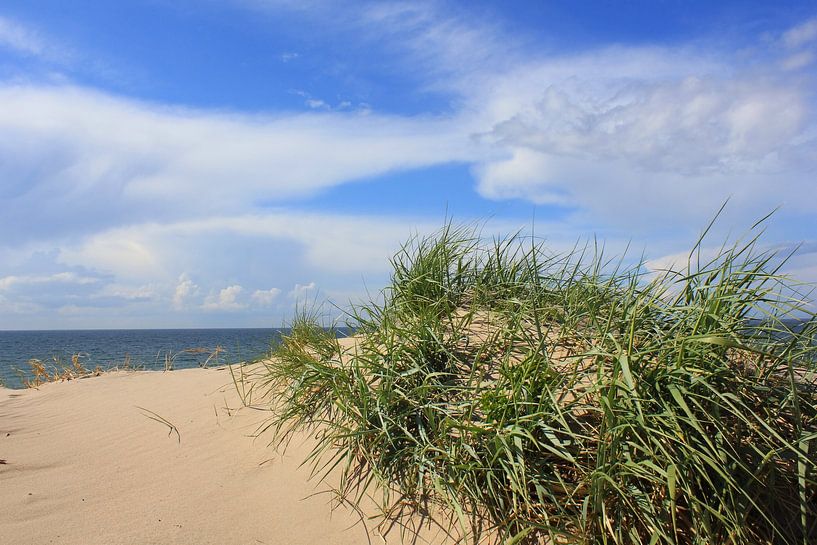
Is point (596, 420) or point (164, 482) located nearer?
point (596, 420)

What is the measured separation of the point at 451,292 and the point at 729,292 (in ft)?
7.03

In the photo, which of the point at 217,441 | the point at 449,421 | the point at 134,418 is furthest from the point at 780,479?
the point at 134,418

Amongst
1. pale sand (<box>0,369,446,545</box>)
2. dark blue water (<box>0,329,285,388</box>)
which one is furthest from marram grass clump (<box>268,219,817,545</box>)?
dark blue water (<box>0,329,285,388</box>)

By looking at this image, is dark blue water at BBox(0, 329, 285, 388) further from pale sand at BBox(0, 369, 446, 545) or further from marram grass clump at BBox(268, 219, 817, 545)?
marram grass clump at BBox(268, 219, 817, 545)

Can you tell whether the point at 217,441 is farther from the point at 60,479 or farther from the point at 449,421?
the point at 449,421

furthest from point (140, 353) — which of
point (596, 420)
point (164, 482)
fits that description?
point (596, 420)

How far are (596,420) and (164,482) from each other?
3065 millimetres

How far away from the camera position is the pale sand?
3.40 metres

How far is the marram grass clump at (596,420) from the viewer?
285 cm

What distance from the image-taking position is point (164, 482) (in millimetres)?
4035

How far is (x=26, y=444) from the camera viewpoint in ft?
16.8

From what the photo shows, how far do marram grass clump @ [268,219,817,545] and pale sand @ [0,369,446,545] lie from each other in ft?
1.00

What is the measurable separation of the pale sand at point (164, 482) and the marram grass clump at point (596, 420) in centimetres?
30

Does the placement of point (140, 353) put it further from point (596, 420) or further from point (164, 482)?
point (596, 420)
